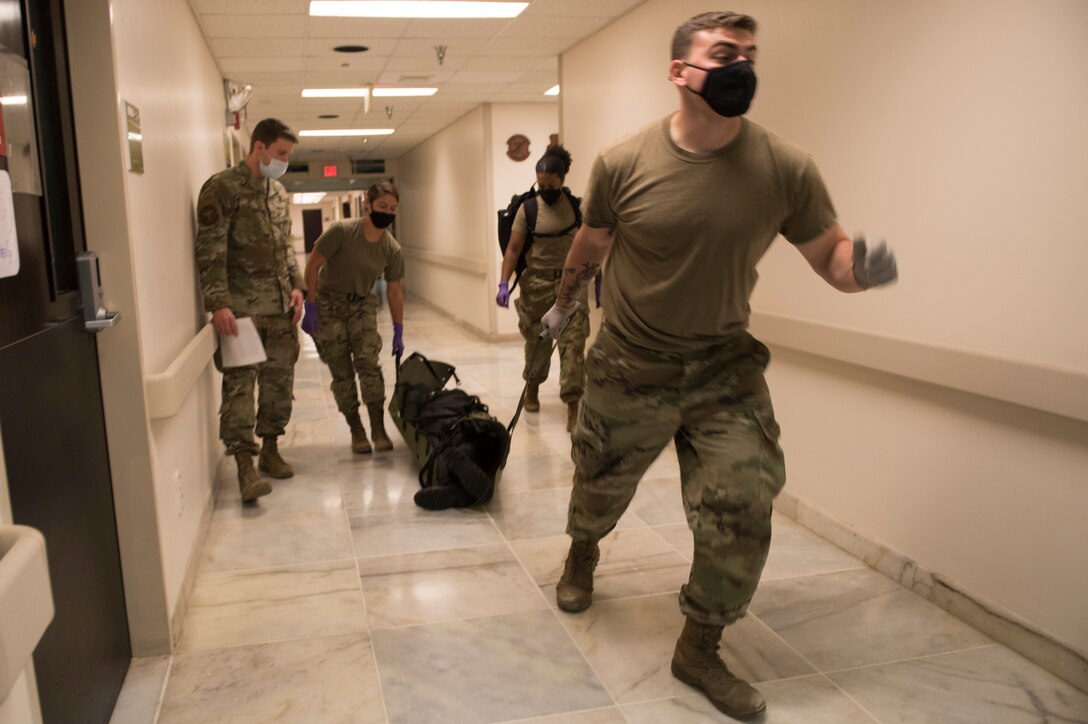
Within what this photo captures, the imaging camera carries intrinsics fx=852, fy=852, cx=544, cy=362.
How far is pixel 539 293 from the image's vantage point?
5188 millimetres

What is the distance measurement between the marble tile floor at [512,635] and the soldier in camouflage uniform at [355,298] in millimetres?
873

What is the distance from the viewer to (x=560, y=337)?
5.12 metres

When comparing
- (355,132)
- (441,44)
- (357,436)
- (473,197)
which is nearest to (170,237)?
(357,436)

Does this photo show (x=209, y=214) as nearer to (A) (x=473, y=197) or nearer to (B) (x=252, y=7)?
(B) (x=252, y=7)

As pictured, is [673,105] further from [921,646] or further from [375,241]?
[921,646]

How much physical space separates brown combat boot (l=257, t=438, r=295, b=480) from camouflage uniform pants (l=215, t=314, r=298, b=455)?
86 mm

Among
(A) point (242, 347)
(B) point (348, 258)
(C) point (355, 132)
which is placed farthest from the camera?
(C) point (355, 132)

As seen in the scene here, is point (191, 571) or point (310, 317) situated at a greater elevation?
point (310, 317)

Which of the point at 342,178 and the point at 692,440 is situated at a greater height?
the point at 342,178

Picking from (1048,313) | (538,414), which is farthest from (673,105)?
(1048,313)

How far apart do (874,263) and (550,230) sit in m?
3.31

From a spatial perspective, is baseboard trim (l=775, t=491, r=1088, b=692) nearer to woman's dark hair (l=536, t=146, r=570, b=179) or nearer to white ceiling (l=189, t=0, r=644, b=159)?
woman's dark hair (l=536, t=146, r=570, b=179)

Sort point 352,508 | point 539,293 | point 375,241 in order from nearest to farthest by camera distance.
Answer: point 352,508 → point 375,241 → point 539,293

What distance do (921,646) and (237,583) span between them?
7.55 feet
